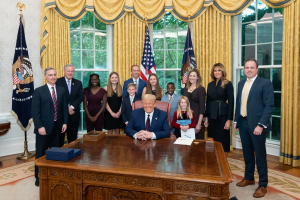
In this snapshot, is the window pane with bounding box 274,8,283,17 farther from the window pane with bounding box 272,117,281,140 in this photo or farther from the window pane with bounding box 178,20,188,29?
the window pane with bounding box 272,117,281,140

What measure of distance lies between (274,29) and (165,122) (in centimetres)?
317

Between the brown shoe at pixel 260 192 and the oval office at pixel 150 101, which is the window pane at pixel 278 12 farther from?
the brown shoe at pixel 260 192

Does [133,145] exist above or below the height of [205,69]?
below

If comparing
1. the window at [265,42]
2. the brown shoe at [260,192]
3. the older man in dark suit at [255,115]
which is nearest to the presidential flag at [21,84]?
the older man in dark suit at [255,115]

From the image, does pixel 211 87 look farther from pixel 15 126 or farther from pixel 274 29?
pixel 15 126

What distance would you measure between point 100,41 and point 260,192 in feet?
14.8

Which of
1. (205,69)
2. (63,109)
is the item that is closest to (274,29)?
(205,69)

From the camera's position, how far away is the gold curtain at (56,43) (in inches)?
201

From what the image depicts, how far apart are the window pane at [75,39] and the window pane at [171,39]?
6.83 ft

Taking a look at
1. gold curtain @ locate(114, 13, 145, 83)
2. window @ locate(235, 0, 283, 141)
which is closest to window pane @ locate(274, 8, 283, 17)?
window @ locate(235, 0, 283, 141)

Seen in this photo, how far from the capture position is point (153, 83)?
13.8 ft

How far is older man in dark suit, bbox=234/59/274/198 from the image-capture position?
2.79m

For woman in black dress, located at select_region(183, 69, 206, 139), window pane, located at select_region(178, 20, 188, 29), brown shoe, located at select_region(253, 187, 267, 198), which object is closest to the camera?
brown shoe, located at select_region(253, 187, 267, 198)

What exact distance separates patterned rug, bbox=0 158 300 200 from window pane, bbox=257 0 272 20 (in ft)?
9.61
